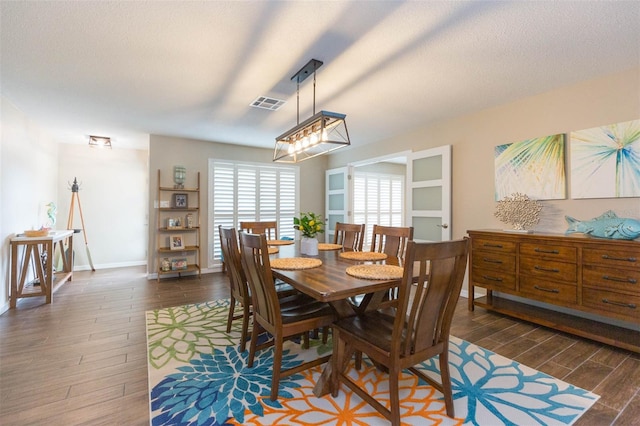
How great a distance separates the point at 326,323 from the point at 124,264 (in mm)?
5692

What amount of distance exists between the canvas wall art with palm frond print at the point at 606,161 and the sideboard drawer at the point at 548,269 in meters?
0.78

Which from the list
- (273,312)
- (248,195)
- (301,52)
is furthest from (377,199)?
(273,312)

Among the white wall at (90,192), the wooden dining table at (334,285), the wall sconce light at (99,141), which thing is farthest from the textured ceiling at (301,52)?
the wooden dining table at (334,285)

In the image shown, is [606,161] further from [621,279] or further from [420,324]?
[420,324]

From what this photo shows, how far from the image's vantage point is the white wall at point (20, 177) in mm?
3299

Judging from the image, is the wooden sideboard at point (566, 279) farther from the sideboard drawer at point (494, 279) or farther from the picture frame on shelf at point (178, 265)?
the picture frame on shelf at point (178, 265)

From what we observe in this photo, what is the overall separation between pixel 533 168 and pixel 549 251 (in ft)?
3.30

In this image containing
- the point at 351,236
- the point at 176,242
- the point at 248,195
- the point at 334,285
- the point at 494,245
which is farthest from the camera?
the point at 248,195

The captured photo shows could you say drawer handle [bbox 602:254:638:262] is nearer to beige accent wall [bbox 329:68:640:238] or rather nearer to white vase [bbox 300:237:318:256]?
beige accent wall [bbox 329:68:640:238]

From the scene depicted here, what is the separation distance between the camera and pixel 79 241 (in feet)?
18.5

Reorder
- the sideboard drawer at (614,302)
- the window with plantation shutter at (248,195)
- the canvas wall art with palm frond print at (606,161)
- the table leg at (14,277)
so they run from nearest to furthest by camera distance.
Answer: the sideboard drawer at (614,302) → the canvas wall art with palm frond print at (606,161) → the table leg at (14,277) → the window with plantation shutter at (248,195)

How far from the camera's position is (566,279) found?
263cm

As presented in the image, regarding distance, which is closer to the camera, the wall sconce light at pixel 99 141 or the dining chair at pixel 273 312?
the dining chair at pixel 273 312

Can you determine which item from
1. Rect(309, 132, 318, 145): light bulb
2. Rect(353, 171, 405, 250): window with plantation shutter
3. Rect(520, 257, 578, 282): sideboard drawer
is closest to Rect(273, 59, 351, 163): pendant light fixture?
Rect(309, 132, 318, 145): light bulb
